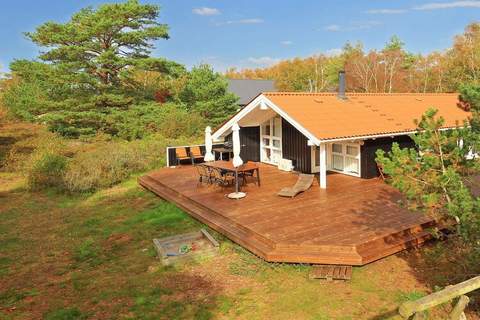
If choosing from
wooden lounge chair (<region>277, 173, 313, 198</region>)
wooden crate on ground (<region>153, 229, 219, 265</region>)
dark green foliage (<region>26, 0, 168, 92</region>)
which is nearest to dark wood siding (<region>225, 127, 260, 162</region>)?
wooden lounge chair (<region>277, 173, 313, 198</region>)

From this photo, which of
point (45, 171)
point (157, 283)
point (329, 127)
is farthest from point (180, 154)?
point (157, 283)

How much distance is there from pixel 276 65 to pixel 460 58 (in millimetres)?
50352

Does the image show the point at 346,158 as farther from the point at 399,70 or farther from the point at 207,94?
the point at 399,70

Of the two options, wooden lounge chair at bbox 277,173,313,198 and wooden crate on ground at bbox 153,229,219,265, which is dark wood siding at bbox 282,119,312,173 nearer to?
wooden lounge chair at bbox 277,173,313,198

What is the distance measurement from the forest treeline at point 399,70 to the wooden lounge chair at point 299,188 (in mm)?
24161

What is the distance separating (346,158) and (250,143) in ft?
15.8

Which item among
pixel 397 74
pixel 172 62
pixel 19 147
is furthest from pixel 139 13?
pixel 397 74

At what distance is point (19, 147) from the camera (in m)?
19.7

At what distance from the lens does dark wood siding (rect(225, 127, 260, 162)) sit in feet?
51.8

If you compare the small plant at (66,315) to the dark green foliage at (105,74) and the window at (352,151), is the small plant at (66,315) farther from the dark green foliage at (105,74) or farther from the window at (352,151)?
the dark green foliage at (105,74)

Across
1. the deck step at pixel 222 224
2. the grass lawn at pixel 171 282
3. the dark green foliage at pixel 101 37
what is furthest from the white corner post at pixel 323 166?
the dark green foliage at pixel 101 37

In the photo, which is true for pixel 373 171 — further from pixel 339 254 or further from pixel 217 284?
pixel 217 284

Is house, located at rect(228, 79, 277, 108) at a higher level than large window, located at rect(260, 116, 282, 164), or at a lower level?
higher

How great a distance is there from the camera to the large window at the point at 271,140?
14.6 m
